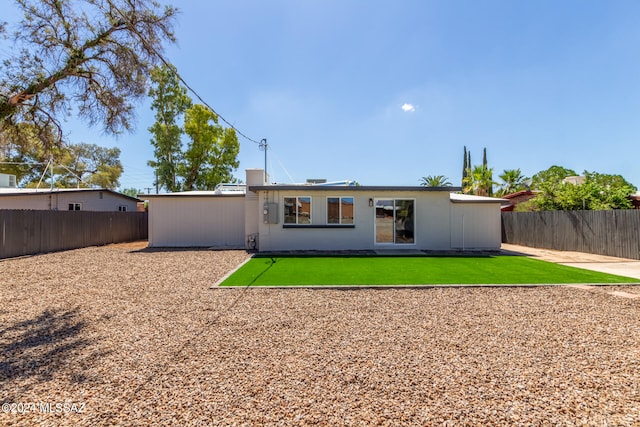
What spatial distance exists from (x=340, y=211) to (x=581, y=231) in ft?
33.8

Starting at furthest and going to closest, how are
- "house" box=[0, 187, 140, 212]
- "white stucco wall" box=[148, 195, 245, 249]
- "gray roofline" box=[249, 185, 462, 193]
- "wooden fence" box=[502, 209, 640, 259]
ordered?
1. "house" box=[0, 187, 140, 212]
2. "white stucco wall" box=[148, 195, 245, 249]
3. "gray roofline" box=[249, 185, 462, 193]
4. "wooden fence" box=[502, 209, 640, 259]

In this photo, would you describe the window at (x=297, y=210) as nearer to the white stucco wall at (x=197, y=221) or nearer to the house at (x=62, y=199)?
the white stucco wall at (x=197, y=221)

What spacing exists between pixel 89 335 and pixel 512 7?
14594mm

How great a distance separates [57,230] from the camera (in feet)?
42.2

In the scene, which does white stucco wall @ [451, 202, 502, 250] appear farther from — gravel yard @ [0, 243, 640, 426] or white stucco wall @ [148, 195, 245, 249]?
white stucco wall @ [148, 195, 245, 249]

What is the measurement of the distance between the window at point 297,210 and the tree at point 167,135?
1534cm

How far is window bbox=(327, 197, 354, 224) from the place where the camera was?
1220 centimetres

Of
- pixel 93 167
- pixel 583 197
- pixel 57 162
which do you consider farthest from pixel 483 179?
pixel 93 167

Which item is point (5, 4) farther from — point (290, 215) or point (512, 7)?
point (512, 7)

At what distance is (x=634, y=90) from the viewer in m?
12.7

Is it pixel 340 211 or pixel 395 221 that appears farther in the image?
pixel 395 221

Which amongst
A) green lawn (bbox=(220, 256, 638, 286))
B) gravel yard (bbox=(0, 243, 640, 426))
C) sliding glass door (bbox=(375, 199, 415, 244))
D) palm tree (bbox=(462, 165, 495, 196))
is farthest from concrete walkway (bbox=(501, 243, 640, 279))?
palm tree (bbox=(462, 165, 495, 196))

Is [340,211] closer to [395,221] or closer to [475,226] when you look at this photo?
[395,221]

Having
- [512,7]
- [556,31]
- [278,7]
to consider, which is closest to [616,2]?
[556,31]
